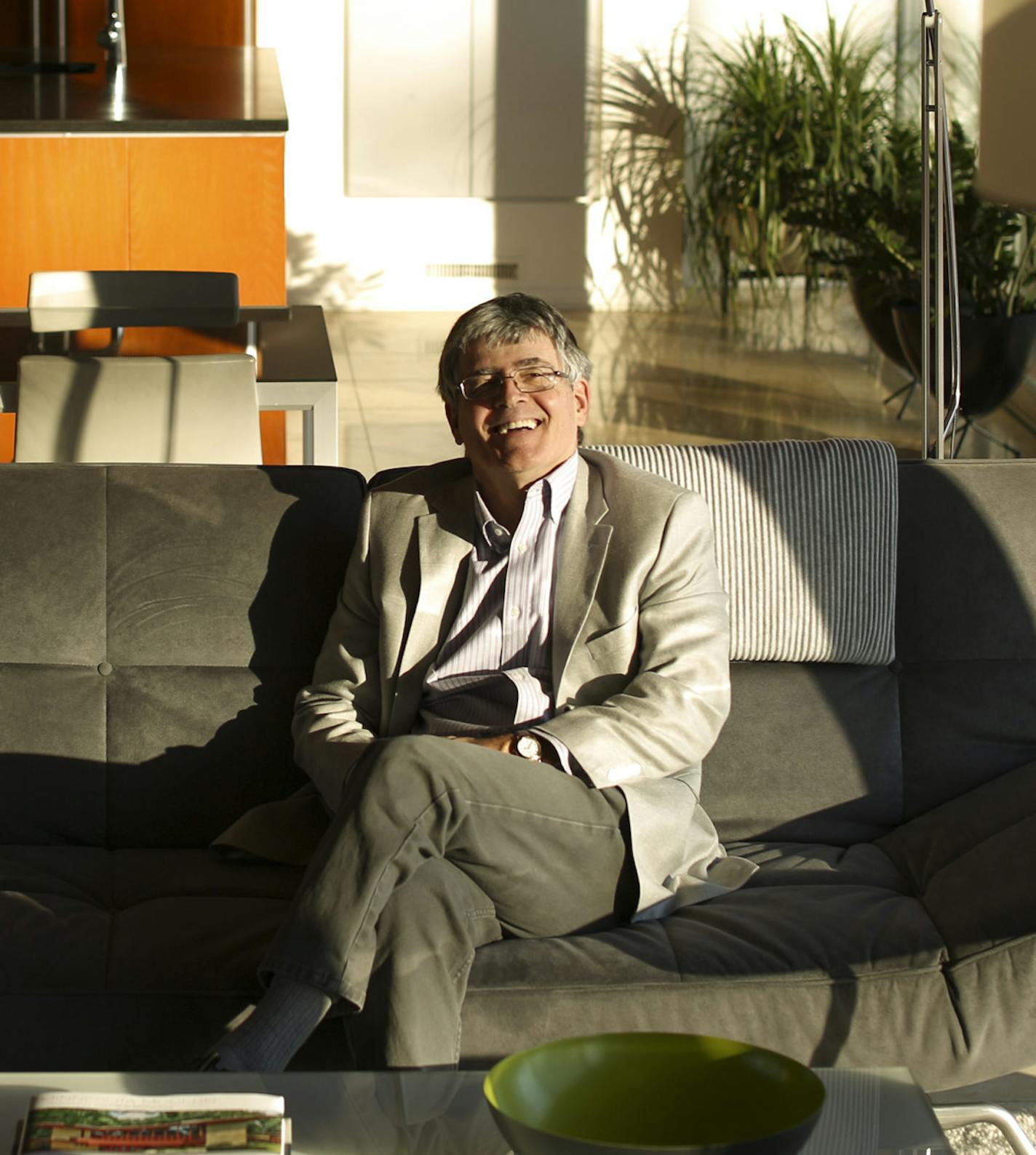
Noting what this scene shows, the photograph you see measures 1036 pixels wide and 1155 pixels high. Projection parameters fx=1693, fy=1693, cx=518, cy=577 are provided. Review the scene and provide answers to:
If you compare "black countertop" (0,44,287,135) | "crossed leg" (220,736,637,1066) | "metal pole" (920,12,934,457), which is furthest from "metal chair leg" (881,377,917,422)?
"crossed leg" (220,736,637,1066)

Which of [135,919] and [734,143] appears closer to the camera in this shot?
[135,919]

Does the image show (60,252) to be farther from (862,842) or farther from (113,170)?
(862,842)

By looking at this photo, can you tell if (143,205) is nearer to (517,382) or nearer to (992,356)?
(992,356)

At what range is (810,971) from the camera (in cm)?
214

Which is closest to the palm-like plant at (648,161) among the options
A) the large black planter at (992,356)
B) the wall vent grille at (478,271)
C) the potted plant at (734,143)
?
the potted plant at (734,143)

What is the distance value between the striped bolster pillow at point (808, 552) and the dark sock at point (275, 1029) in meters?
0.99

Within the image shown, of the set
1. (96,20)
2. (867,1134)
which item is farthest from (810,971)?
(96,20)

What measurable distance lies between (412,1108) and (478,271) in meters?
7.47

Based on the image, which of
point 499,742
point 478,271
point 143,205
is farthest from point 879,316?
point 499,742

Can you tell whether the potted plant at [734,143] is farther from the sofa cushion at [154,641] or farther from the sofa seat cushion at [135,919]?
the sofa seat cushion at [135,919]

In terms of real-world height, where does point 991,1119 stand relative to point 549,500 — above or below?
below

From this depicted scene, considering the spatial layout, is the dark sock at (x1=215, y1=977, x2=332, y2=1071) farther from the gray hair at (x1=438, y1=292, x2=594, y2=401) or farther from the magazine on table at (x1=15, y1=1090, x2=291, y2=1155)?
the gray hair at (x1=438, y1=292, x2=594, y2=401)

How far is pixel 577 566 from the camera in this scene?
2.48 metres

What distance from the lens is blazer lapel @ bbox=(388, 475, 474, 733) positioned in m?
2.50
